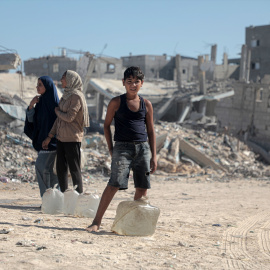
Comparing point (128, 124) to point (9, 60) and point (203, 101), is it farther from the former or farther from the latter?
point (203, 101)

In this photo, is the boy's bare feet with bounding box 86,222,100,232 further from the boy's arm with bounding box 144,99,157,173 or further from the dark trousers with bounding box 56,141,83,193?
the dark trousers with bounding box 56,141,83,193

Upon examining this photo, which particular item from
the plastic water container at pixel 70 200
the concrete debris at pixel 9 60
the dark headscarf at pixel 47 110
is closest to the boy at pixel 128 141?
the plastic water container at pixel 70 200

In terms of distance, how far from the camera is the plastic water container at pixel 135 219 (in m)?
3.74

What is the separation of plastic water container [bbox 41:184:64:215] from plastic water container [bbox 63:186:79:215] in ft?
0.15

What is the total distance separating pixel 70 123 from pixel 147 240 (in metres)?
1.70

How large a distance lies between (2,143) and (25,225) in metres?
6.11

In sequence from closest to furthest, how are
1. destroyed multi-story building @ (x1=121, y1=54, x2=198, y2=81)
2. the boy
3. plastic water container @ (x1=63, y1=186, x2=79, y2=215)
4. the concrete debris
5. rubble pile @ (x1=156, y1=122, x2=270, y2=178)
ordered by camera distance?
1. the boy
2. plastic water container @ (x1=63, y1=186, x2=79, y2=215)
3. the concrete debris
4. rubble pile @ (x1=156, y1=122, x2=270, y2=178)
5. destroyed multi-story building @ (x1=121, y1=54, x2=198, y2=81)

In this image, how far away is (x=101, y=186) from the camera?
8008 millimetres

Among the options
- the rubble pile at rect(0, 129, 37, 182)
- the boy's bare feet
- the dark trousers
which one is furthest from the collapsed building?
the boy's bare feet

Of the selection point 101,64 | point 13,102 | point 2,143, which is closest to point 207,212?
point 2,143

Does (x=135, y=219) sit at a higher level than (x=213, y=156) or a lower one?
higher

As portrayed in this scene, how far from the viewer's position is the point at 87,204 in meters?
4.54

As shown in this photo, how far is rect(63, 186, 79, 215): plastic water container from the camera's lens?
463 centimetres

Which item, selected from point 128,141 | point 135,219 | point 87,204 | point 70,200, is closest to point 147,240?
point 135,219
